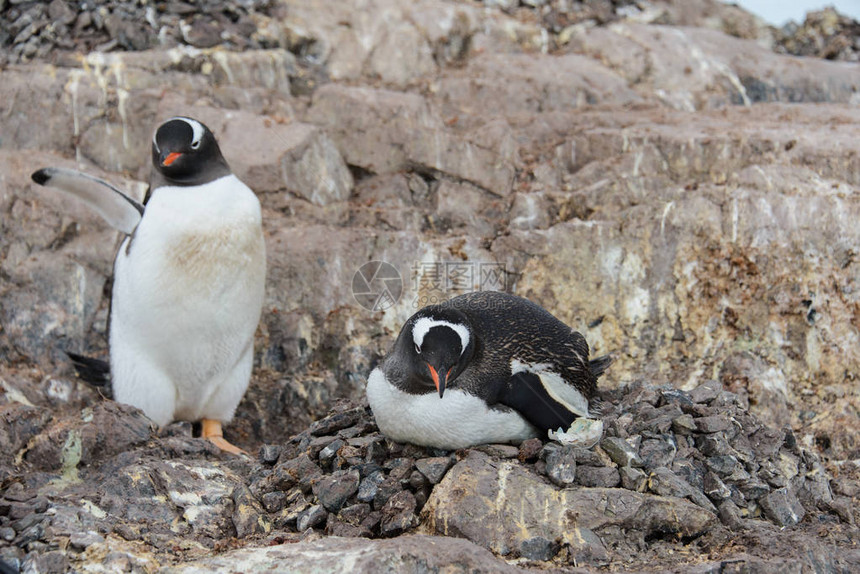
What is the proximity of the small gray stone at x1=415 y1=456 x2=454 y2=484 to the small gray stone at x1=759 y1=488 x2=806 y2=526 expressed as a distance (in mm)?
1427

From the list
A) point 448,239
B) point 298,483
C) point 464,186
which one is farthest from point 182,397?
point 464,186

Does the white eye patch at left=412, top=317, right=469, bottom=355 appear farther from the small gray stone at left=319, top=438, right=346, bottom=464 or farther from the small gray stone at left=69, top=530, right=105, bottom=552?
the small gray stone at left=69, top=530, right=105, bottom=552

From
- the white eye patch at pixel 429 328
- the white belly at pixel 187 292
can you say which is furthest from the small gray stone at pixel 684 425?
the white belly at pixel 187 292

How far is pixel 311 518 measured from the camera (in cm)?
362

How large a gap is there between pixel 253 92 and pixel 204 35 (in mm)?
1011

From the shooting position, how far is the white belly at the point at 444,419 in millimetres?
3736

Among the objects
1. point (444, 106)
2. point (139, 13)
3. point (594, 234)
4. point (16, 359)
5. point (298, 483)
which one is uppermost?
point (139, 13)

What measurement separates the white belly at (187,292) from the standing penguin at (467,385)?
5.24 ft

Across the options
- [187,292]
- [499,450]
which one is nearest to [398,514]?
[499,450]

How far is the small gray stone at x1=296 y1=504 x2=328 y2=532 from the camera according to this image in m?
3.62

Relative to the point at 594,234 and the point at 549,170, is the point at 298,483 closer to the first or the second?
A: the point at 594,234

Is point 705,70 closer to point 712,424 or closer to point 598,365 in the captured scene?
point 598,365

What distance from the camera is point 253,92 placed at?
25.4 ft

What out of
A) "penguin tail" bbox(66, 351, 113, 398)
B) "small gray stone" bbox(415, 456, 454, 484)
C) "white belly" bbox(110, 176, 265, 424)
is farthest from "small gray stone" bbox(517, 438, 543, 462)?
"penguin tail" bbox(66, 351, 113, 398)
